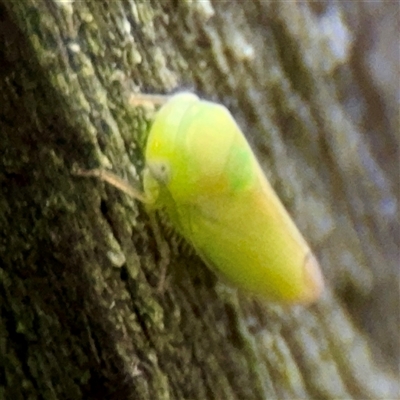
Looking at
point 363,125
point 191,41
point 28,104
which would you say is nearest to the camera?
point 28,104

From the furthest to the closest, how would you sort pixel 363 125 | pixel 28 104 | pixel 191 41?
pixel 363 125
pixel 191 41
pixel 28 104

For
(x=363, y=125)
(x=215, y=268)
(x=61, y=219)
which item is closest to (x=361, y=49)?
(x=363, y=125)

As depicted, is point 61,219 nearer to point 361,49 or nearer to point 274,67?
point 274,67

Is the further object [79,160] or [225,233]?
[225,233]

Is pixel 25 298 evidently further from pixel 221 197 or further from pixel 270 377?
pixel 270 377

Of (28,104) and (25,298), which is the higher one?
(28,104)

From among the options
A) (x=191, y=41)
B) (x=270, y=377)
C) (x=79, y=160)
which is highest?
(x=191, y=41)

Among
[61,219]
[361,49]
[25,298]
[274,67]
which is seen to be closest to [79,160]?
[61,219]
